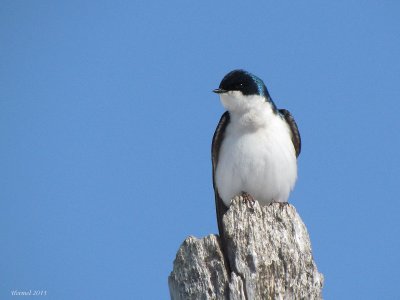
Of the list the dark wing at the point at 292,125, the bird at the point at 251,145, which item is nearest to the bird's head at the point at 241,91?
the bird at the point at 251,145

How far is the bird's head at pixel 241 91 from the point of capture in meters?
8.27

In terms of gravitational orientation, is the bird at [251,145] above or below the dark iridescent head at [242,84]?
below

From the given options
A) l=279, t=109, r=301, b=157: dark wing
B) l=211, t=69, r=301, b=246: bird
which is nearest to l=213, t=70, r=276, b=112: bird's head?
l=211, t=69, r=301, b=246: bird

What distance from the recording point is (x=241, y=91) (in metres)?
8.30

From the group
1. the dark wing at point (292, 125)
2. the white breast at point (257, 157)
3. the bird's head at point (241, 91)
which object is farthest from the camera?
the dark wing at point (292, 125)

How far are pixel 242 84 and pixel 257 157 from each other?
90 cm

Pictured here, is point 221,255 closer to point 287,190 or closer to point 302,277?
point 302,277

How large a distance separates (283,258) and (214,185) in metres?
3.40

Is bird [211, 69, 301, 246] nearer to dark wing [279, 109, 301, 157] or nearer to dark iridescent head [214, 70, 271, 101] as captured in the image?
dark iridescent head [214, 70, 271, 101]

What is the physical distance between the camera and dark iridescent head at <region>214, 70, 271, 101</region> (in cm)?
832

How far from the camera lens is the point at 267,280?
17.2ft

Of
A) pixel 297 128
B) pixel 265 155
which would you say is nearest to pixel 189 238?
pixel 265 155

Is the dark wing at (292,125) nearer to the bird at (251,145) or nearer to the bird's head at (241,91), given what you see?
the bird at (251,145)

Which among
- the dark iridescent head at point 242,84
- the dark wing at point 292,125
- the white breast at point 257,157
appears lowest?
the white breast at point 257,157
